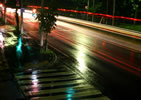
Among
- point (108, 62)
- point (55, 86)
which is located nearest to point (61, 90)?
point (55, 86)

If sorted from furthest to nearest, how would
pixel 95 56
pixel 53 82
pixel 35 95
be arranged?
pixel 95 56 < pixel 53 82 < pixel 35 95

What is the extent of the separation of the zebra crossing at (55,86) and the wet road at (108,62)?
742mm

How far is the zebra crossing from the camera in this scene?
10.8 metres

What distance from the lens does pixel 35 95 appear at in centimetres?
1081

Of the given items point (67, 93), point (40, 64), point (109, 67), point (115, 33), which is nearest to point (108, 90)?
point (67, 93)

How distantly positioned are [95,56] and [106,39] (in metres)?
8.41

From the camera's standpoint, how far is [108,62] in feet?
55.7

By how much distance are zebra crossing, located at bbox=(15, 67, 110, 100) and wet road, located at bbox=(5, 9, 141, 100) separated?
0.74 m

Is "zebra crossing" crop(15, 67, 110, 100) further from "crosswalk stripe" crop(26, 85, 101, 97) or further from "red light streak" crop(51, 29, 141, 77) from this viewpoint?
"red light streak" crop(51, 29, 141, 77)

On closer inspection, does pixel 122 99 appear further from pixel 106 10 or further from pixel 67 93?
pixel 106 10

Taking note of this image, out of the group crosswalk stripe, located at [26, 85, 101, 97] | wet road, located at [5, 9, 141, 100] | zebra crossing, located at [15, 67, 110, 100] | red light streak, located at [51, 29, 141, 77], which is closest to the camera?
zebra crossing, located at [15, 67, 110, 100]

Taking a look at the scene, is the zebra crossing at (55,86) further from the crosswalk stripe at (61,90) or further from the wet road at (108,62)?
the wet road at (108,62)

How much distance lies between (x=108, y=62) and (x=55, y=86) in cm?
612

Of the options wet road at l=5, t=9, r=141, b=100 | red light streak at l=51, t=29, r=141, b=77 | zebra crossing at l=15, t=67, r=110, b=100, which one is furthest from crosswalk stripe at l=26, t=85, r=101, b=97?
red light streak at l=51, t=29, r=141, b=77
